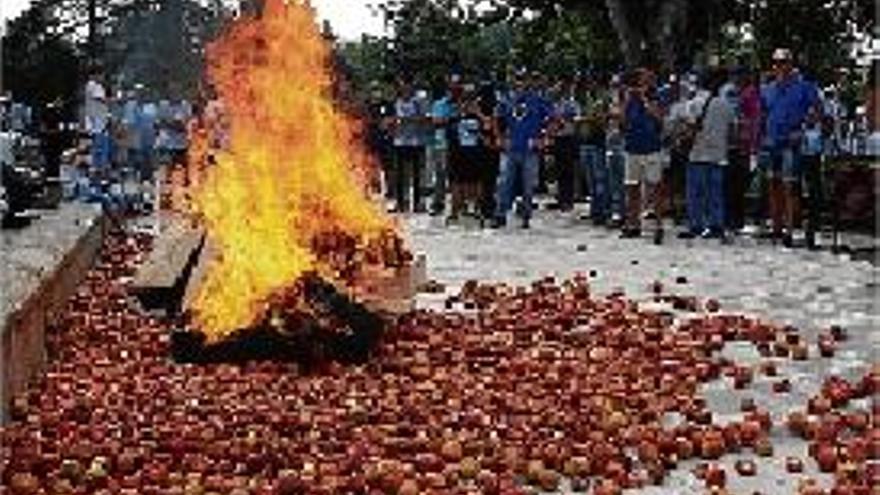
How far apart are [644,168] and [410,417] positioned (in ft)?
38.8

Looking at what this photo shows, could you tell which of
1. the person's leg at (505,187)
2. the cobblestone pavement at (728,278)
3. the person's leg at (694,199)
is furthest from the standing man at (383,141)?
the person's leg at (694,199)

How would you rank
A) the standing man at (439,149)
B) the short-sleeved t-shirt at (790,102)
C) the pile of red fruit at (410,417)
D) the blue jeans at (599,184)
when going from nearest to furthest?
1. the pile of red fruit at (410,417)
2. the short-sleeved t-shirt at (790,102)
3. the blue jeans at (599,184)
4. the standing man at (439,149)

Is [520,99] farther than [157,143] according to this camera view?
No

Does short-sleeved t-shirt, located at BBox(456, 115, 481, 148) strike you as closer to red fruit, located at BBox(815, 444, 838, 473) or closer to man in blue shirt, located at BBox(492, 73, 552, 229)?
man in blue shirt, located at BBox(492, 73, 552, 229)

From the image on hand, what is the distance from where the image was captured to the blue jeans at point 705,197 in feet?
62.5

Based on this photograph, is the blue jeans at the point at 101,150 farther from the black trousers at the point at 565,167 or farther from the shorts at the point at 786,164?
the shorts at the point at 786,164

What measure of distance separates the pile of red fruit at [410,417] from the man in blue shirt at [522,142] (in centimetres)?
948

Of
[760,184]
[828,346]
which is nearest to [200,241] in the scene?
[828,346]

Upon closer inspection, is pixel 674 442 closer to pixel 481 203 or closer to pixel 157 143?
pixel 481 203

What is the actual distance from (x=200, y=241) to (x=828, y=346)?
5.06m

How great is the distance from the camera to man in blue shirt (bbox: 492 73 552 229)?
20672mm

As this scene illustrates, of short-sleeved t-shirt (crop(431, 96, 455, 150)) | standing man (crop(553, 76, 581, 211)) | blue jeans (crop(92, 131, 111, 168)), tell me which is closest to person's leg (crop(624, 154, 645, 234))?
standing man (crop(553, 76, 581, 211))

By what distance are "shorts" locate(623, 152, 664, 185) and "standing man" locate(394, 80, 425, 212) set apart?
6.05 m

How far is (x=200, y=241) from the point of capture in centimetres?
1321
